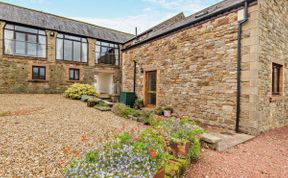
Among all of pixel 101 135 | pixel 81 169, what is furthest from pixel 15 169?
pixel 101 135

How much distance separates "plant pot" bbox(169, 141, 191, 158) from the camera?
2607mm

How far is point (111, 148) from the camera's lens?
1.99 meters

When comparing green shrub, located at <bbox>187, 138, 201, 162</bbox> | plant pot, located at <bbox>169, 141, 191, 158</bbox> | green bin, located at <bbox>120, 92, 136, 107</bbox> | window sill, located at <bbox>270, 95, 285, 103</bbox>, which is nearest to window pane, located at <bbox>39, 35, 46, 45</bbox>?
green bin, located at <bbox>120, 92, 136, 107</bbox>

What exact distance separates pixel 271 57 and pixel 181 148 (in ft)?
16.1

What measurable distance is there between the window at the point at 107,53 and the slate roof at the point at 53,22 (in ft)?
1.98

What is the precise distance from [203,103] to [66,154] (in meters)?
4.82

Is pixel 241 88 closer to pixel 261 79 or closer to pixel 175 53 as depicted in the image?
pixel 261 79

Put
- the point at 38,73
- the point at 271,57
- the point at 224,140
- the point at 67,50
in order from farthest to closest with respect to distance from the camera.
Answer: the point at 67,50
the point at 38,73
the point at 271,57
the point at 224,140

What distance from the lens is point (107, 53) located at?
639 inches

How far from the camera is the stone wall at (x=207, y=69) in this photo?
472 centimetres

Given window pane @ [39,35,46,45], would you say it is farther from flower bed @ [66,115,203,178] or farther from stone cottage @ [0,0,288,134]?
flower bed @ [66,115,203,178]

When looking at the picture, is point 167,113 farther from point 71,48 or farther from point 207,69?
point 71,48

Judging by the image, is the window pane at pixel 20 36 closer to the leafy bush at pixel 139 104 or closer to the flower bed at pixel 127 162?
the leafy bush at pixel 139 104

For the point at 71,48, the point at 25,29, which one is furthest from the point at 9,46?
the point at 71,48
